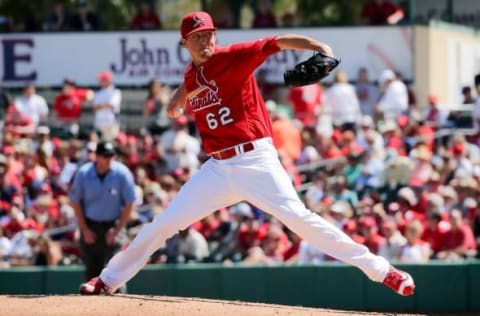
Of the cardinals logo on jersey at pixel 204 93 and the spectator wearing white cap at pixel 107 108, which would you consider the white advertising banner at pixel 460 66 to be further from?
the cardinals logo on jersey at pixel 204 93

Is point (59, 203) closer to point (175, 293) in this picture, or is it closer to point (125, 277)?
point (175, 293)

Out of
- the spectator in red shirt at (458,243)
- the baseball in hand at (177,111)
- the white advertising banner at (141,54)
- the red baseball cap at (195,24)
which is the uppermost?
the red baseball cap at (195,24)

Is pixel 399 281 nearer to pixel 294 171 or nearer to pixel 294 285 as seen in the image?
pixel 294 285

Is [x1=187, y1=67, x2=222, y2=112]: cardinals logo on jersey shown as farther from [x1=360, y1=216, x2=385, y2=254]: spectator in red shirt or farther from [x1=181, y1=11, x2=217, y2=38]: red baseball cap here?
[x1=360, y1=216, x2=385, y2=254]: spectator in red shirt

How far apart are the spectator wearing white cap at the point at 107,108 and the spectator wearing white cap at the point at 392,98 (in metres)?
3.76

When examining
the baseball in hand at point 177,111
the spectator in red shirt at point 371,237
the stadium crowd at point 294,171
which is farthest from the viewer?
the stadium crowd at point 294,171

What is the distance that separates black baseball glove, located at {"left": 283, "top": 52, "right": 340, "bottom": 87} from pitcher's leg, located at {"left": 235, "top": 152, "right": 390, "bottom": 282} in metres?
0.61

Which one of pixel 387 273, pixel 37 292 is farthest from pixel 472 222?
pixel 387 273

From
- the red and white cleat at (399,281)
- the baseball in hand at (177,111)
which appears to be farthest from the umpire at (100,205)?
the red and white cleat at (399,281)

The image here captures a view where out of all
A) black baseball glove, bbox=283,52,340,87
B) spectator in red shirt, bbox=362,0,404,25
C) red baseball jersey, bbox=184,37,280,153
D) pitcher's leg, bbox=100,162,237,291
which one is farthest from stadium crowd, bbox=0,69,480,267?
black baseball glove, bbox=283,52,340,87

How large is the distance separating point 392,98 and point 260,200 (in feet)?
32.9

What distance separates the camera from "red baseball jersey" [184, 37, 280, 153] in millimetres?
8016

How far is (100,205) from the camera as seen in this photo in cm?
1153

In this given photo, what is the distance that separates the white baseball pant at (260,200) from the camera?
798 centimetres
